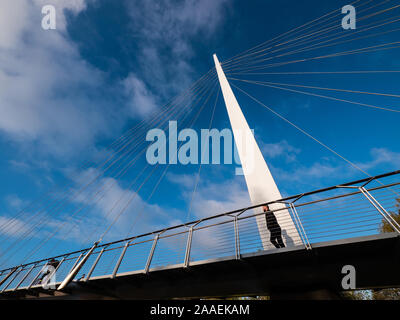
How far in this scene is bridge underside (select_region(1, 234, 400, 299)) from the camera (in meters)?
4.12

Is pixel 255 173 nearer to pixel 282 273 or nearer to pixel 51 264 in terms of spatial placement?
pixel 282 273

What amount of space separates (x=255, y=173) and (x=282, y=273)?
5.31 meters

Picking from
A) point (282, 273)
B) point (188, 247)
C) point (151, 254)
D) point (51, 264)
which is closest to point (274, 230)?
point (282, 273)

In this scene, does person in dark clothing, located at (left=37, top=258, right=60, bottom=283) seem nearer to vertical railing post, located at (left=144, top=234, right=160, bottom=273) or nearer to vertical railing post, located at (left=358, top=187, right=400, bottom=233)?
vertical railing post, located at (left=144, top=234, right=160, bottom=273)

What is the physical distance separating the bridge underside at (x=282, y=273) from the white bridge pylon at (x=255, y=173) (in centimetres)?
166

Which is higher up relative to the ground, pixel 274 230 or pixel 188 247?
pixel 274 230

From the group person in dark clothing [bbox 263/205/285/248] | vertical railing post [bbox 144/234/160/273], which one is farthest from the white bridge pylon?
vertical railing post [bbox 144/234/160/273]

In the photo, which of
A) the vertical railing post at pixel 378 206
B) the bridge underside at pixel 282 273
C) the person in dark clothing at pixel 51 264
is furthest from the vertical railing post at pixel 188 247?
the person in dark clothing at pixel 51 264

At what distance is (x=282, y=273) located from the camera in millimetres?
4926

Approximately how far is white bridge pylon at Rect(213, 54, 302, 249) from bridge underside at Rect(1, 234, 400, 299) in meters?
1.66

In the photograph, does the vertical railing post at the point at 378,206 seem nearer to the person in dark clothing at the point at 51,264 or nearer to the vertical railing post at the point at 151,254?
the vertical railing post at the point at 151,254

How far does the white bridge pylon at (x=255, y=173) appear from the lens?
7371 millimetres
